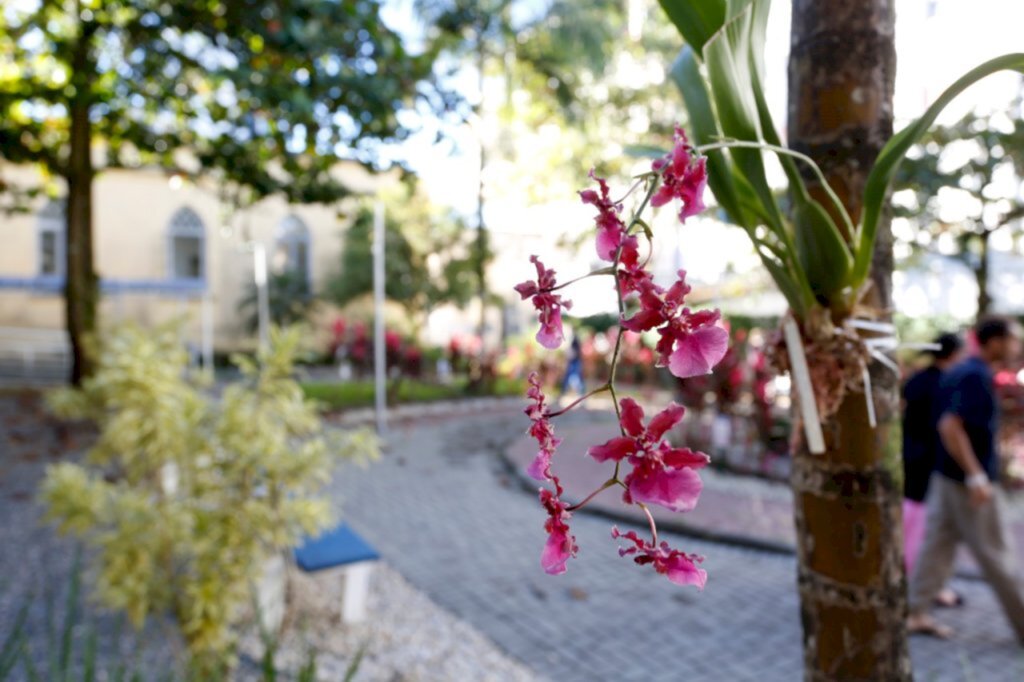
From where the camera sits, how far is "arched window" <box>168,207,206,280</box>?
23375 millimetres

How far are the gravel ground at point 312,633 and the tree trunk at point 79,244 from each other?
4.42m

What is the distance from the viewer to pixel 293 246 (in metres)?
25.6

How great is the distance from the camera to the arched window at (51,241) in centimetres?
2147

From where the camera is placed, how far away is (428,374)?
58.7 ft

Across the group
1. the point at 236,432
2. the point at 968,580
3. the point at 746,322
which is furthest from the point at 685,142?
the point at 746,322

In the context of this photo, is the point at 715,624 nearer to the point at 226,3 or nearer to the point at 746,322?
the point at 226,3

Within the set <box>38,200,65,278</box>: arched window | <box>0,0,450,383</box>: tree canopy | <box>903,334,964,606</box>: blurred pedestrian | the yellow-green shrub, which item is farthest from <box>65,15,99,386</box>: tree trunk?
<box>38,200,65,278</box>: arched window

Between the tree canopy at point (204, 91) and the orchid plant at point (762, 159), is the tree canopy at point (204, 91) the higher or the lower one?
the higher one

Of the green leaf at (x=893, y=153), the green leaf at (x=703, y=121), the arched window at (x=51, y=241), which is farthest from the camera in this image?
the arched window at (x=51, y=241)

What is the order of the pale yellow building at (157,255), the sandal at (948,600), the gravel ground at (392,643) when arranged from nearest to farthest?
the gravel ground at (392,643)
the sandal at (948,600)
the pale yellow building at (157,255)

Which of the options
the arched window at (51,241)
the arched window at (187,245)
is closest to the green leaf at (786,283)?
the arched window at (51,241)

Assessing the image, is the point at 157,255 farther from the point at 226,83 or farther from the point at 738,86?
the point at 738,86

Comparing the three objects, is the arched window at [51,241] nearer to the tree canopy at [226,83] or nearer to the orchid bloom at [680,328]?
the tree canopy at [226,83]

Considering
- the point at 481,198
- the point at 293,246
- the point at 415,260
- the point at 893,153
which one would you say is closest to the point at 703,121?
the point at 893,153
